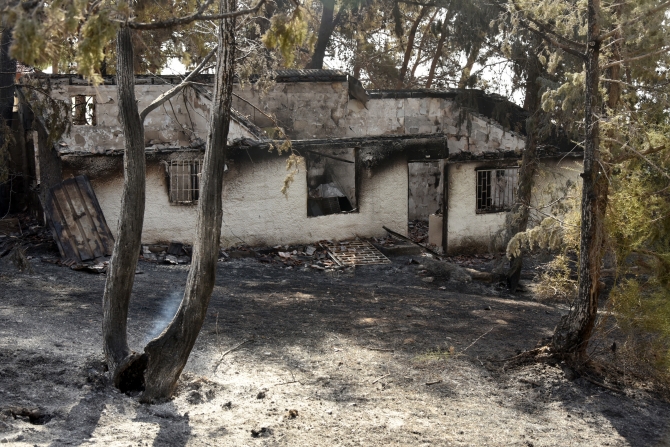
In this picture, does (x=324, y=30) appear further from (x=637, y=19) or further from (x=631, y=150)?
(x=631, y=150)

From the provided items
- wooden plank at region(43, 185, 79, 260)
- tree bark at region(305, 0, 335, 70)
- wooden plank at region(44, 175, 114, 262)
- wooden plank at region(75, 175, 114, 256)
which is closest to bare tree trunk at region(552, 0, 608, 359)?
wooden plank at region(44, 175, 114, 262)

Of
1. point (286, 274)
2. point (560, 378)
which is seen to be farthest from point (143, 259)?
point (560, 378)

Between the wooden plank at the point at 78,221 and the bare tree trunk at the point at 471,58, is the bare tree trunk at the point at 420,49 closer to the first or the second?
the bare tree trunk at the point at 471,58

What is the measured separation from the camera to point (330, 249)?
670 inches

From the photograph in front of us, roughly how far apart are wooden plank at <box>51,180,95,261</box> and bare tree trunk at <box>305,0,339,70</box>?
11.4m

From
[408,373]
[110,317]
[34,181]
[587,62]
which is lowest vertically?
[408,373]

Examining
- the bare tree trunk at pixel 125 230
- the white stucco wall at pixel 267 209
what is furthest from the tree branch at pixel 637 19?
the white stucco wall at pixel 267 209

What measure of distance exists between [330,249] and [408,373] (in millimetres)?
8046

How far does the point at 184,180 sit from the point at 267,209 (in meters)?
2.04

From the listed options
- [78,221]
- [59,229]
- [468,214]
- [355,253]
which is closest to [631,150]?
[355,253]

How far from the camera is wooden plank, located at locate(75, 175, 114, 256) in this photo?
14.8 metres

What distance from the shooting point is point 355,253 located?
16.9 m

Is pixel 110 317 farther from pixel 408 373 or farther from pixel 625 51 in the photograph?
pixel 625 51

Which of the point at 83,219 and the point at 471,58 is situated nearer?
the point at 83,219
